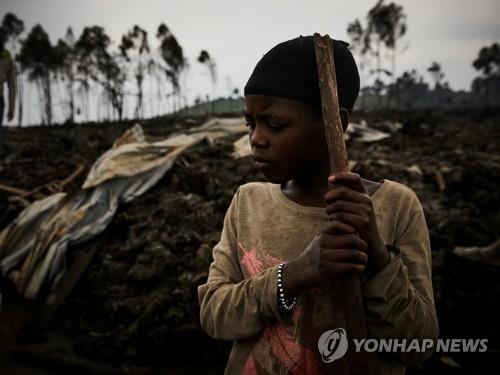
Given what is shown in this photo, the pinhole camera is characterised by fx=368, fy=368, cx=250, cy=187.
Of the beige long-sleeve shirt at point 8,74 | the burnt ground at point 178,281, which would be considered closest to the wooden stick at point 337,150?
the burnt ground at point 178,281

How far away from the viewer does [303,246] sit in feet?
3.45

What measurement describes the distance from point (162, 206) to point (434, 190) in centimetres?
386

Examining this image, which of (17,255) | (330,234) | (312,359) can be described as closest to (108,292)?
(17,255)

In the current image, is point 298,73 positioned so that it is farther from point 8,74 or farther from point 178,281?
point 8,74

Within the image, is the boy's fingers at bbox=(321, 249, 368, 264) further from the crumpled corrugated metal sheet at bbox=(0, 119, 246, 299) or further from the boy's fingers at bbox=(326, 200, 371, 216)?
the crumpled corrugated metal sheet at bbox=(0, 119, 246, 299)

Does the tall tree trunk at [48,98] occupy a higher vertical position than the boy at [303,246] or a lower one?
higher

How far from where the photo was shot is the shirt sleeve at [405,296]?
2.79 feet

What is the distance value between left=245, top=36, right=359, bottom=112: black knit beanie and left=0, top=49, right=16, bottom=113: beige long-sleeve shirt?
6244 mm

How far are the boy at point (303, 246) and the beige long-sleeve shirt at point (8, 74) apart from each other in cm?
622

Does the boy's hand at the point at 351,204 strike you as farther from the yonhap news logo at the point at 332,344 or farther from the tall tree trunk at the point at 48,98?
the tall tree trunk at the point at 48,98

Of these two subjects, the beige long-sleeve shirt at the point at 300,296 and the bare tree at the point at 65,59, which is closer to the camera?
the beige long-sleeve shirt at the point at 300,296

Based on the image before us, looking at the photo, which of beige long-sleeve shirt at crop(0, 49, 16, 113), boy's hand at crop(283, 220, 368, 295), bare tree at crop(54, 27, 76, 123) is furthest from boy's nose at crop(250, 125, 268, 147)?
bare tree at crop(54, 27, 76, 123)

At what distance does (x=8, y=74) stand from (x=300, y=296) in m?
6.61

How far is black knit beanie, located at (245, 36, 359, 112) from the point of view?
0.94 metres
